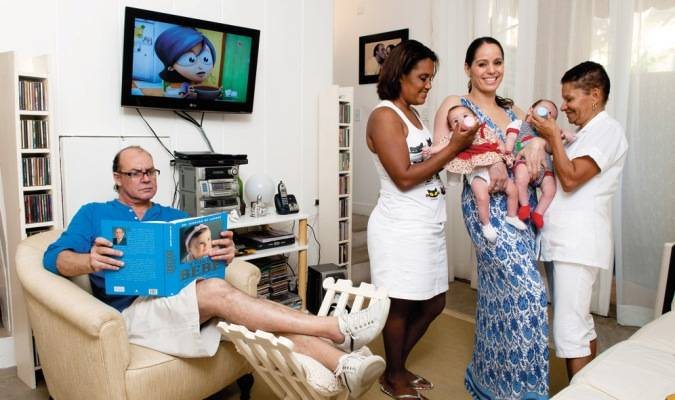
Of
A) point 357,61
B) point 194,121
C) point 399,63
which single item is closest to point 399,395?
point 399,63

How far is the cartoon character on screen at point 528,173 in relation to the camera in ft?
6.19

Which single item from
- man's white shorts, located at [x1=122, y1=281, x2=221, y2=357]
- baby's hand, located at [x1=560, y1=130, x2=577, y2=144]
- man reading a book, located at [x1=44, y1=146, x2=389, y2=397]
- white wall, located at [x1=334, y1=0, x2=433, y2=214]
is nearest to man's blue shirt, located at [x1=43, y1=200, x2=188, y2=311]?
man reading a book, located at [x1=44, y1=146, x2=389, y2=397]

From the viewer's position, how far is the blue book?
1.70 metres

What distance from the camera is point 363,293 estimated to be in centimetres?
180

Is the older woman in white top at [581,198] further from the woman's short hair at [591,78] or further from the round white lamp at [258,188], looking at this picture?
the round white lamp at [258,188]

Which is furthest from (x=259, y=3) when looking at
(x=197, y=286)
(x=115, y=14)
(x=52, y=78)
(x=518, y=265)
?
(x=518, y=265)

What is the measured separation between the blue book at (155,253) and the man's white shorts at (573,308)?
1.31 m

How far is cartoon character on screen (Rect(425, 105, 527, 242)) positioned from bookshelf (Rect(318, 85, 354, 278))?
5.73 feet

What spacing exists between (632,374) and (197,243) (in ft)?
4.74

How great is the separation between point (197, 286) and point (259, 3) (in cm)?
221

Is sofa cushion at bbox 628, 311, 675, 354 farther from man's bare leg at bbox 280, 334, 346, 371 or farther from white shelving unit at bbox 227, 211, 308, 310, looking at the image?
white shelving unit at bbox 227, 211, 308, 310

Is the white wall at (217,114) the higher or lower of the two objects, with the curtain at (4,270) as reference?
higher

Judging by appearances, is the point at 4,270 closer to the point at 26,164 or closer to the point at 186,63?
the point at 26,164

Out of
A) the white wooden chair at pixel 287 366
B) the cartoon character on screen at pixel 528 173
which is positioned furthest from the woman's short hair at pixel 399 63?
the white wooden chair at pixel 287 366
